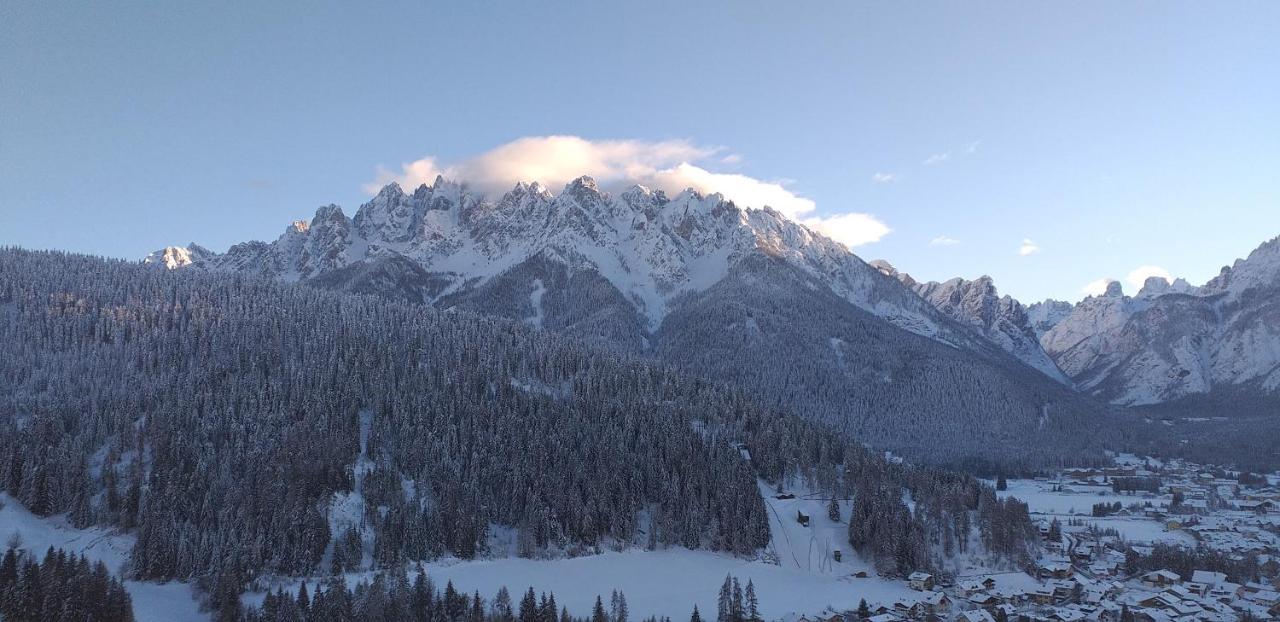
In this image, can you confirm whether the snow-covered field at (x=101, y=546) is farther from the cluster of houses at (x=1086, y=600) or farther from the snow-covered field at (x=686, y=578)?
the cluster of houses at (x=1086, y=600)

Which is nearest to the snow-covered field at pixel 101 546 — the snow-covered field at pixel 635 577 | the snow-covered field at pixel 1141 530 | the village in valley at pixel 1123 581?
the snow-covered field at pixel 635 577

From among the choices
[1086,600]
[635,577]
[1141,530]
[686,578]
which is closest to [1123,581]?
[1086,600]

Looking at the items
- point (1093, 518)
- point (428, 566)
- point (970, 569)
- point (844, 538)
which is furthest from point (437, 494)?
point (1093, 518)

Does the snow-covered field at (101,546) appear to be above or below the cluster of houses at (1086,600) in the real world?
above

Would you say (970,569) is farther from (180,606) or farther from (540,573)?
(180,606)

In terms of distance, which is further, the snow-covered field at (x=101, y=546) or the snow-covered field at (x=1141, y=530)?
the snow-covered field at (x=1141, y=530)

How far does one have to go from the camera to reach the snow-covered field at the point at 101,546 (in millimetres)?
99875

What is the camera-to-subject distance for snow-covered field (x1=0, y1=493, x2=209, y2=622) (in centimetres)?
9988

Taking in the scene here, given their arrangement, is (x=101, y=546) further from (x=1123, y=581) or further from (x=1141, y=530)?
(x=1141, y=530)

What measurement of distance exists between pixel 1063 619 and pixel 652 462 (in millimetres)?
69491

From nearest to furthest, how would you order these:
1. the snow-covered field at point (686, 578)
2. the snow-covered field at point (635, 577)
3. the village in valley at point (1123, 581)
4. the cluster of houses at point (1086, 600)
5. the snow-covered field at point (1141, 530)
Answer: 1. the cluster of houses at point (1086, 600)
2. the village in valley at point (1123, 581)
3. the snow-covered field at point (635, 577)
4. the snow-covered field at point (686, 578)
5. the snow-covered field at point (1141, 530)

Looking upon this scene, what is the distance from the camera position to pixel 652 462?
489 feet

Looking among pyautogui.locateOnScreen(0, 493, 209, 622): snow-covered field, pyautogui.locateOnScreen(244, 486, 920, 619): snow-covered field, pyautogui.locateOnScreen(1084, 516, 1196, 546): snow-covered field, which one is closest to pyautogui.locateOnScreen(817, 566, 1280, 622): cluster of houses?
pyautogui.locateOnScreen(244, 486, 920, 619): snow-covered field

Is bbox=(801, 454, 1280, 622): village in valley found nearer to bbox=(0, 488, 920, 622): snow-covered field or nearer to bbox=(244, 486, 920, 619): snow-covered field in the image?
bbox=(244, 486, 920, 619): snow-covered field
